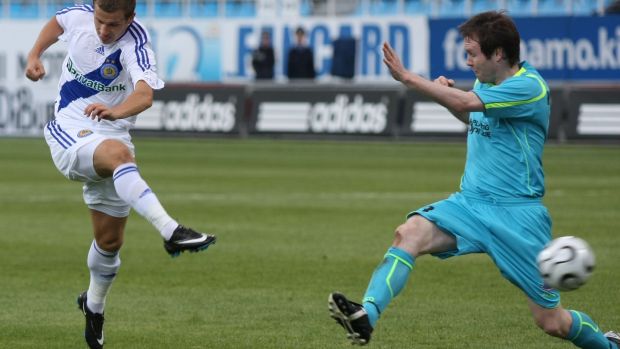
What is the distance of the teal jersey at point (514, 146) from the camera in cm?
759

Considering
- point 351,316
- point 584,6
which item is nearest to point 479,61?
point 351,316

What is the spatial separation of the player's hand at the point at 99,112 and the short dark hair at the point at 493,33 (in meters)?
2.10

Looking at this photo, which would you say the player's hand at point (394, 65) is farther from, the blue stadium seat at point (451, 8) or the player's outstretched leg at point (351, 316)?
the blue stadium seat at point (451, 8)

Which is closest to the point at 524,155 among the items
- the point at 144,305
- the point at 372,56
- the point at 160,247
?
the point at 144,305

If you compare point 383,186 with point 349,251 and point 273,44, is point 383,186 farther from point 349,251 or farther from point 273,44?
point 273,44

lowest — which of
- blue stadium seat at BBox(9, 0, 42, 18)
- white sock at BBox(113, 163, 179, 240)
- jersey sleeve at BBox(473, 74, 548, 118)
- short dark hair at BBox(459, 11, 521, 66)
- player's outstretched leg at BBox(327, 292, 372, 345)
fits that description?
blue stadium seat at BBox(9, 0, 42, 18)

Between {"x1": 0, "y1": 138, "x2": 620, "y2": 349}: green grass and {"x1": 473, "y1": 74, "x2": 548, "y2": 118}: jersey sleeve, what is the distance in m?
1.91

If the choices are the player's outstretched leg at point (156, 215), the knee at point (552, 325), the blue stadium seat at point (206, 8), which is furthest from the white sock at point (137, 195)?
the blue stadium seat at point (206, 8)

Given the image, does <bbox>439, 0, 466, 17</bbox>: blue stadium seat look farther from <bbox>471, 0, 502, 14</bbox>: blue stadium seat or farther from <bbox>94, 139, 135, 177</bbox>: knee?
<bbox>94, 139, 135, 177</bbox>: knee

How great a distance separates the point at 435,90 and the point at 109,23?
2194 millimetres

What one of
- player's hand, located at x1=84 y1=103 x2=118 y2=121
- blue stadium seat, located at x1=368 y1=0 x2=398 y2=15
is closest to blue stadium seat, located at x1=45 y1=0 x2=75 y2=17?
blue stadium seat, located at x1=368 y1=0 x2=398 y2=15

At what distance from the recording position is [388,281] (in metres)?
7.34

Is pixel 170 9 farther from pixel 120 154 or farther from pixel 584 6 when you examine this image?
pixel 120 154

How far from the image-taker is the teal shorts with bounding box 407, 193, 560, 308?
7.50m
